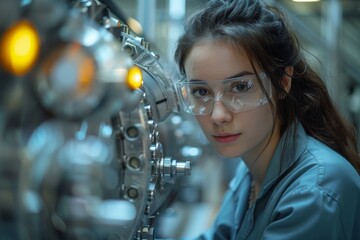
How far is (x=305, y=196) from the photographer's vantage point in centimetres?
89

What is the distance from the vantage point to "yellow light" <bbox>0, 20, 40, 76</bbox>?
36 cm

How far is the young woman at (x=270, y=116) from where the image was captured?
0.90 meters

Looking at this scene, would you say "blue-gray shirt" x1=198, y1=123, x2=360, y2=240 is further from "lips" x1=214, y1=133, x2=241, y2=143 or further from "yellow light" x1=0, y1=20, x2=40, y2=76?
"yellow light" x1=0, y1=20, x2=40, y2=76

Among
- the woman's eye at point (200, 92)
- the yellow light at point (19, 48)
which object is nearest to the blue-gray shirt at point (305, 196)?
the woman's eye at point (200, 92)

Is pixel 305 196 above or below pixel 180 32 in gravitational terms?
below

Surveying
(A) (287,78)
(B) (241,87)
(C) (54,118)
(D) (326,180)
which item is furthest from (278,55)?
(C) (54,118)

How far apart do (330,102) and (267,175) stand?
0.83 feet

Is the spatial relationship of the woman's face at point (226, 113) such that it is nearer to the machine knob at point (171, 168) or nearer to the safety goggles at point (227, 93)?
A: the safety goggles at point (227, 93)

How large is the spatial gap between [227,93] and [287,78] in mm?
204

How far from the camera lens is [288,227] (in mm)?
871

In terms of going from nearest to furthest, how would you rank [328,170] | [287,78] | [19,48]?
1. [19,48]
2. [328,170]
3. [287,78]

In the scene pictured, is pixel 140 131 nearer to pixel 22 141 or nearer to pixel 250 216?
pixel 22 141

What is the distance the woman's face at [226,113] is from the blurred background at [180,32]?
20 cm

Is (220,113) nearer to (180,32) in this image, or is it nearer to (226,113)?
(226,113)
